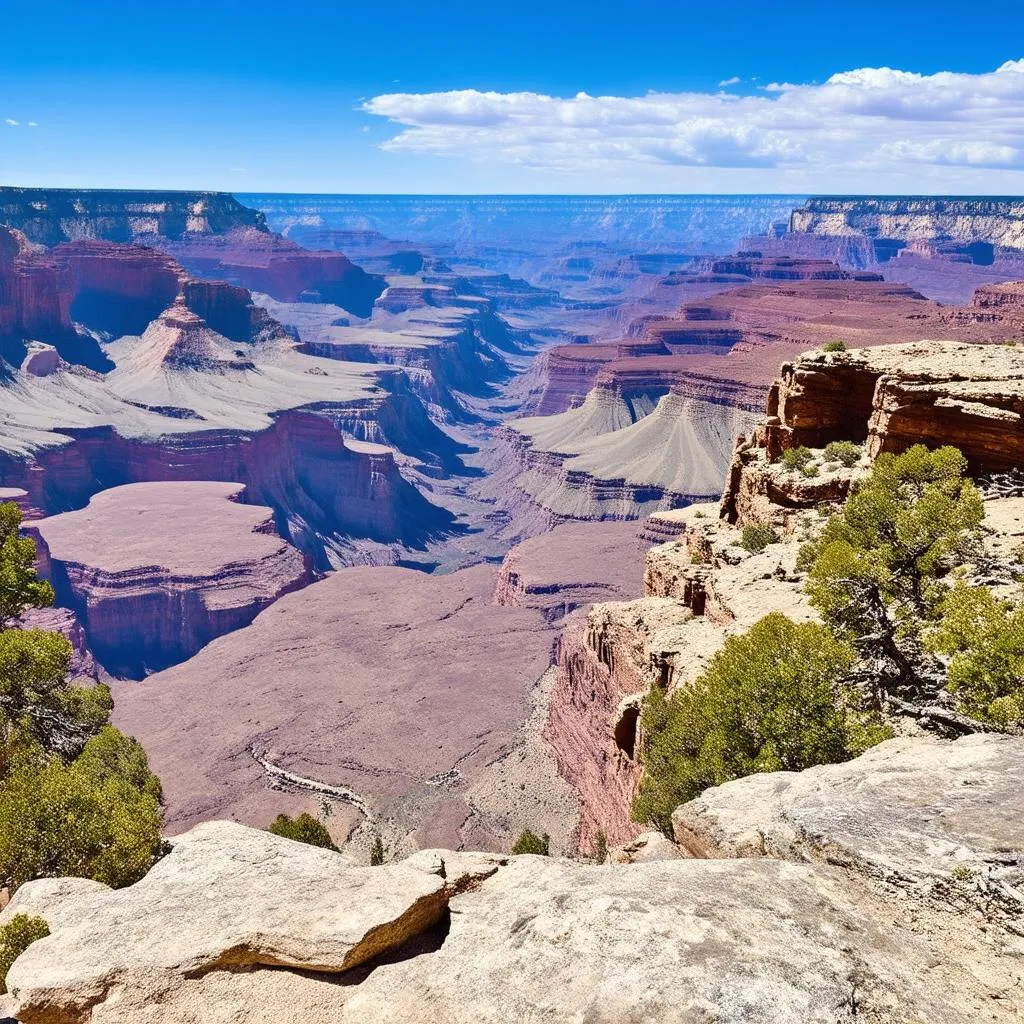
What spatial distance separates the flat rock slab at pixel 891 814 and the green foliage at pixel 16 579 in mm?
21458

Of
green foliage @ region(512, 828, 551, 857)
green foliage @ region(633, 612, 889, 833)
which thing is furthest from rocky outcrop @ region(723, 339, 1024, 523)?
green foliage @ region(512, 828, 551, 857)

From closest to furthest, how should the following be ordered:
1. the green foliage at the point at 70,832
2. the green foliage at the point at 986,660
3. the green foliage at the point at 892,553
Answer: the green foliage at the point at 986,660, the green foliage at the point at 70,832, the green foliage at the point at 892,553

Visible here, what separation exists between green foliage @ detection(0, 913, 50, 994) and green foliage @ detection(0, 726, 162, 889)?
3845mm

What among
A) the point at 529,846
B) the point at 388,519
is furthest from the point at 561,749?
the point at 388,519

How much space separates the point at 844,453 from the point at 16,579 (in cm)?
2918

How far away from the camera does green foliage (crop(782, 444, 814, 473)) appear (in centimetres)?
3316

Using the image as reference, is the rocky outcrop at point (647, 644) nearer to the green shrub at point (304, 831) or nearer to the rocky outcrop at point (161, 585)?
the green shrub at point (304, 831)

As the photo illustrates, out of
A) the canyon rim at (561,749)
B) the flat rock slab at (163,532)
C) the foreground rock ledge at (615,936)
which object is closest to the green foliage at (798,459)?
the canyon rim at (561,749)

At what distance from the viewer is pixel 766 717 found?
54.9ft

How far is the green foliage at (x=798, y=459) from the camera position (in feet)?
109

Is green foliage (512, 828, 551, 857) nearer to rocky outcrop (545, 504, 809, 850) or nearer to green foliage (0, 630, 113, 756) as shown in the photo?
rocky outcrop (545, 504, 809, 850)

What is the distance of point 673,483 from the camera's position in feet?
350

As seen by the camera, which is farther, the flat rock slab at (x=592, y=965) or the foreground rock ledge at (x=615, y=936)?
the foreground rock ledge at (x=615, y=936)

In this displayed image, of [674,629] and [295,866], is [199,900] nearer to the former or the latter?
[295,866]
